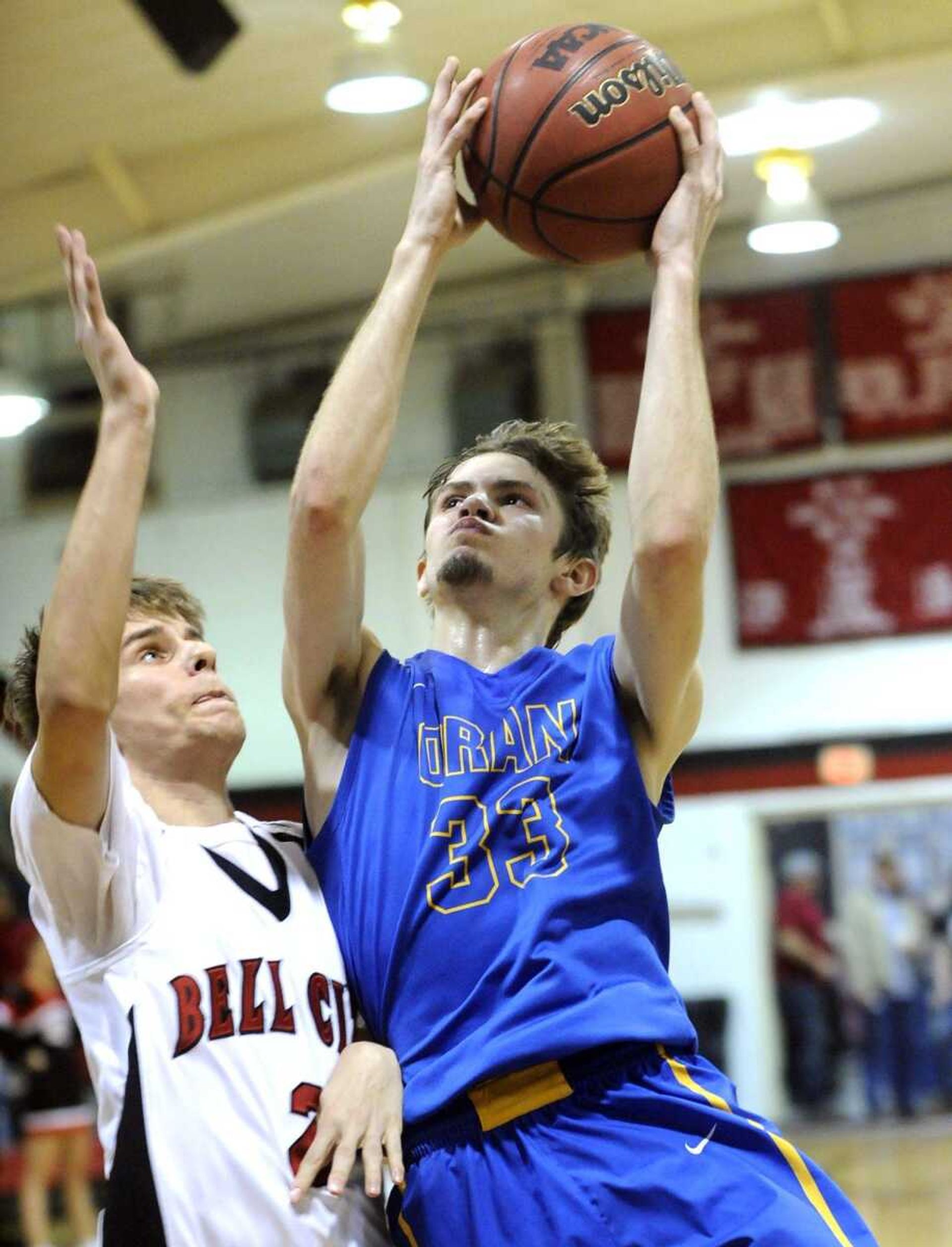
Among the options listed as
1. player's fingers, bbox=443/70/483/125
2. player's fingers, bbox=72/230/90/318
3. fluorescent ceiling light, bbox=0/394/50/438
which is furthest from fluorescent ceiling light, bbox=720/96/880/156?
player's fingers, bbox=72/230/90/318

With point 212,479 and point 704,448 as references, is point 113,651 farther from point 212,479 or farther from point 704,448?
point 212,479

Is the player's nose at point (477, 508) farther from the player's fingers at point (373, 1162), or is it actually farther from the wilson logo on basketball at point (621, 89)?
the player's fingers at point (373, 1162)

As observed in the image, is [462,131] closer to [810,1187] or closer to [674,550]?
[674,550]

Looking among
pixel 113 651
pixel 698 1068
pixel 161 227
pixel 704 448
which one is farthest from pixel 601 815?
pixel 161 227

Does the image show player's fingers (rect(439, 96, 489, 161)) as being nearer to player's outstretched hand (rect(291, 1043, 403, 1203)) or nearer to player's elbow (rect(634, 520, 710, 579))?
player's elbow (rect(634, 520, 710, 579))

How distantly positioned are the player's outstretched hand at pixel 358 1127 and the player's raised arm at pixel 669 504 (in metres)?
0.68

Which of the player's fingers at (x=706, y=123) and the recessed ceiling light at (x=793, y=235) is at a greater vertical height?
the recessed ceiling light at (x=793, y=235)

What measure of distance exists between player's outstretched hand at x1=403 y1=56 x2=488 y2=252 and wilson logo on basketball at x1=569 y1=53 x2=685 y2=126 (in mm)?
185

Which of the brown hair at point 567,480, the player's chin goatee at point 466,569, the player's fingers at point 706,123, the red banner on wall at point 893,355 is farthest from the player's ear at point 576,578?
the red banner on wall at point 893,355

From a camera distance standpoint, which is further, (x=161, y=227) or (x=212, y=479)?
(x=212, y=479)

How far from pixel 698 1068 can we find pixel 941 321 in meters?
11.1

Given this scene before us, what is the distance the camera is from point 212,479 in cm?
1412

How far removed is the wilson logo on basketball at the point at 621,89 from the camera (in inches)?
130

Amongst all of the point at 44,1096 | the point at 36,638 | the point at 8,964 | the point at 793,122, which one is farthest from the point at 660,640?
the point at 793,122
